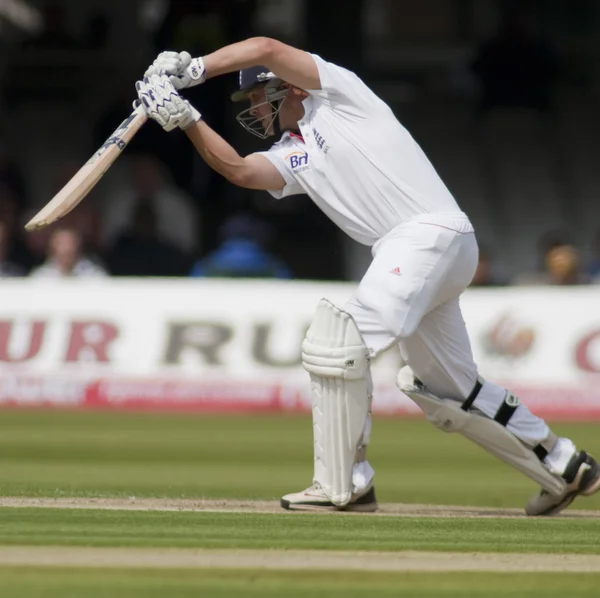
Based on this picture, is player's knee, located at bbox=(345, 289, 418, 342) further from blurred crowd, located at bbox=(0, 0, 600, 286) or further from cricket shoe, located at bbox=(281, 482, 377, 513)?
blurred crowd, located at bbox=(0, 0, 600, 286)

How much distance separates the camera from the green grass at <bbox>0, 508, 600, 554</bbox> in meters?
4.27

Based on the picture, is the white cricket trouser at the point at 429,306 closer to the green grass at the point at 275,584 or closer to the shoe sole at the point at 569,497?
the shoe sole at the point at 569,497

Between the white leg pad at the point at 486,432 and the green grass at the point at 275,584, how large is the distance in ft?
5.55

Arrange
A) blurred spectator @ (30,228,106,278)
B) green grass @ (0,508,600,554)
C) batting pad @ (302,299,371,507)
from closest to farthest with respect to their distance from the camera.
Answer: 1. green grass @ (0,508,600,554)
2. batting pad @ (302,299,371,507)
3. blurred spectator @ (30,228,106,278)

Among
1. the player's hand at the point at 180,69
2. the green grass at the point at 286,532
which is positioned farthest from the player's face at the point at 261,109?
the green grass at the point at 286,532

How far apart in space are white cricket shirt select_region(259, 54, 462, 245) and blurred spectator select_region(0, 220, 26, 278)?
735 cm

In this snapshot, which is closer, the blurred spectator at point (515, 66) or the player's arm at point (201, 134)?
the player's arm at point (201, 134)

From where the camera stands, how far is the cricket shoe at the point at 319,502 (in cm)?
529

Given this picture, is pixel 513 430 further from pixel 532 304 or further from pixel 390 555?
pixel 532 304

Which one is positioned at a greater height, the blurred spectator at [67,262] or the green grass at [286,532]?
the green grass at [286,532]

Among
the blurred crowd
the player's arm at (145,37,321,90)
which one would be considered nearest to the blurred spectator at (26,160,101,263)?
the blurred crowd

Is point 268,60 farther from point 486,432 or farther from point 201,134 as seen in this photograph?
point 486,432

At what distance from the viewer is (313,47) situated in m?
15.6

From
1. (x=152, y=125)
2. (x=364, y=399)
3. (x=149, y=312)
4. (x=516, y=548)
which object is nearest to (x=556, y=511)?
(x=364, y=399)
